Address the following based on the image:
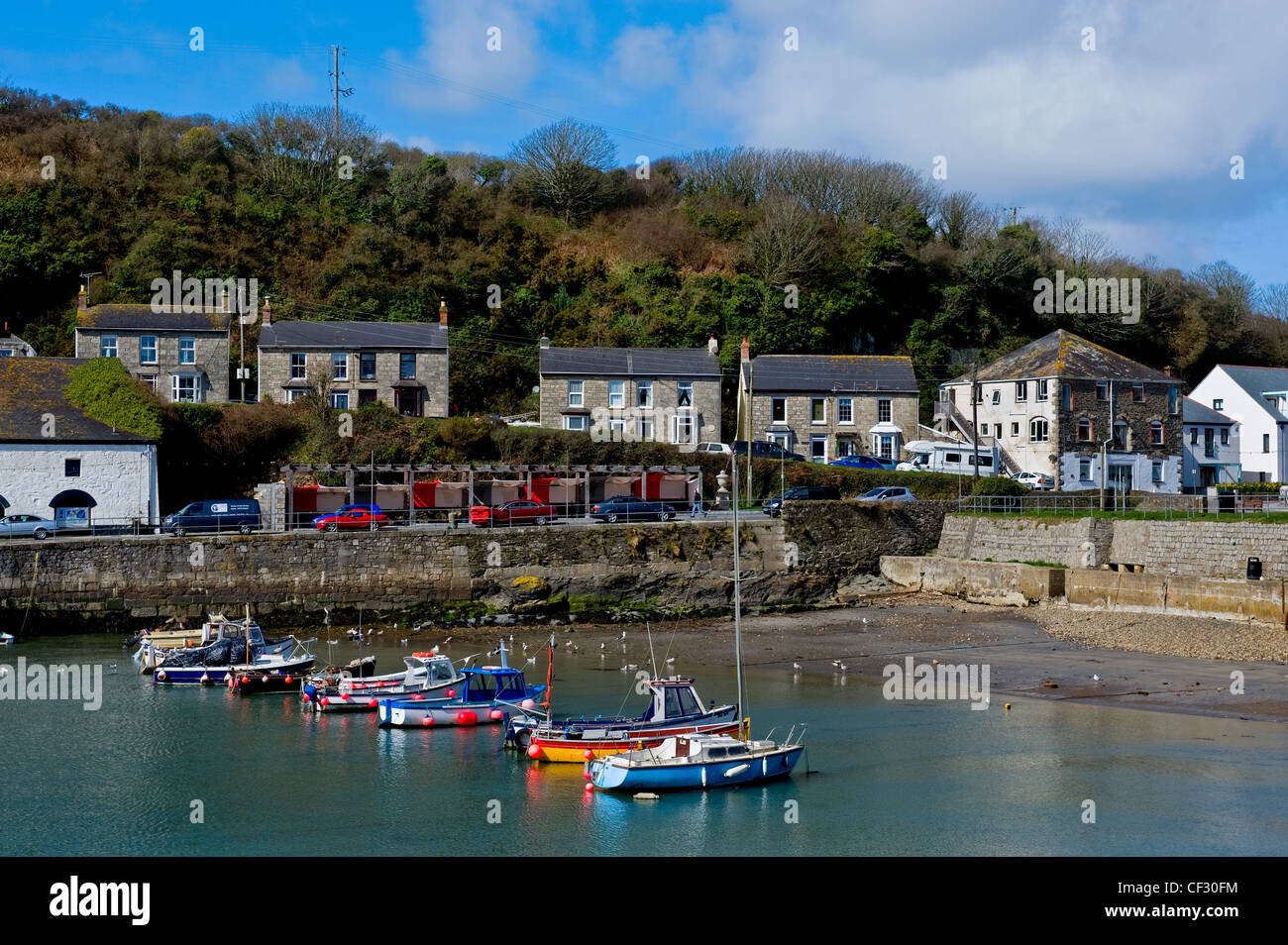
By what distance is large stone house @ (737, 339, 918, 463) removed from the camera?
185ft

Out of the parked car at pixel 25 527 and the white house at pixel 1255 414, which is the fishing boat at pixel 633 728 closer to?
the parked car at pixel 25 527

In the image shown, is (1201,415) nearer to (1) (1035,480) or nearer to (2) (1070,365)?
(2) (1070,365)

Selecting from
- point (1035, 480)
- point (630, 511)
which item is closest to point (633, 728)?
point (630, 511)

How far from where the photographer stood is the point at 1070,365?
54.7m

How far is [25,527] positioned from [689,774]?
27.5m

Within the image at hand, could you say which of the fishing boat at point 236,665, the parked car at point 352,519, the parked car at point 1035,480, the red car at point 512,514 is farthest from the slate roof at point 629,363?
the fishing boat at point 236,665

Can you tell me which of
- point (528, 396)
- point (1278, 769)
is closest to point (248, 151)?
point (528, 396)

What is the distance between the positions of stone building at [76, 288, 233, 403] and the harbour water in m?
29.0

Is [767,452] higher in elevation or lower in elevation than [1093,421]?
lower

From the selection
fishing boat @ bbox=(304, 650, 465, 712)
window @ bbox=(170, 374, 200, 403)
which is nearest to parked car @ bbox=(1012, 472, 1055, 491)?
fishing boat @ bbox=(304, 650, 465, 712)

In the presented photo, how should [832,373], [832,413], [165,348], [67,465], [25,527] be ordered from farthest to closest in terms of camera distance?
[832,373], [832,413], [165,348], [67,465], [25,527]

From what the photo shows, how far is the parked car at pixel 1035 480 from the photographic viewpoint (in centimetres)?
5120
